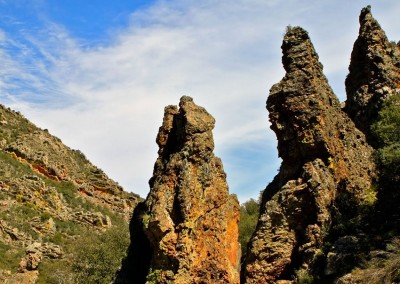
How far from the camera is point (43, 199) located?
6325 centimetres

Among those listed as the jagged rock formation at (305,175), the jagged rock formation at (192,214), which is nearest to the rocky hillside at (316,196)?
the jagged rock formation at (305,175)

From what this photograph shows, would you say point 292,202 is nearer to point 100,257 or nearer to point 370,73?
point 370,73

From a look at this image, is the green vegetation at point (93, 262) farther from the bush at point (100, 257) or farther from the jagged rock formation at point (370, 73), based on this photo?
the jagged rock formation at point (370, 73)

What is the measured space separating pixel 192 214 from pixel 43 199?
163 ft

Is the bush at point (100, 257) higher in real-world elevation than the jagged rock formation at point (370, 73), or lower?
lower

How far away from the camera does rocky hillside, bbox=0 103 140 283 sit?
50.5m

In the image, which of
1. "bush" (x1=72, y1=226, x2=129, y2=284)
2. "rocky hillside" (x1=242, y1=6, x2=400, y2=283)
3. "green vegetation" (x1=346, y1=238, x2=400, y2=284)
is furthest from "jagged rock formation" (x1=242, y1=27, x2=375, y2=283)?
"bush" (x1=72, y1=226, x2=129, y2=284)

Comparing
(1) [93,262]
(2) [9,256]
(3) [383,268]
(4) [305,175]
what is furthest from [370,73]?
(2) [9,256]

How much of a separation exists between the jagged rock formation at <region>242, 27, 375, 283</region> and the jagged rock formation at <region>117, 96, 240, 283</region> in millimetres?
1089

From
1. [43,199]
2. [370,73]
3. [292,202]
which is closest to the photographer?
[292,202]

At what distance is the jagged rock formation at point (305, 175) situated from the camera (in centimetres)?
1684

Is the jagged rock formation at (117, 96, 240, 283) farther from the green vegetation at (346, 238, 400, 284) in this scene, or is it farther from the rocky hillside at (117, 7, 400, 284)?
the green vegetation at (346, 238, 400, 284)

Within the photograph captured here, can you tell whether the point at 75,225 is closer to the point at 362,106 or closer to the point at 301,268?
the point at 362,106

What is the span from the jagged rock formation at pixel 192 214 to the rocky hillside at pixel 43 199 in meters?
28.4
